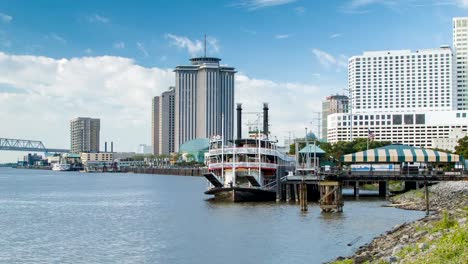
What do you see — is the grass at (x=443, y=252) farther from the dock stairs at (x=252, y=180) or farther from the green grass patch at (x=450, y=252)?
the dock stairs at (x=252, y=180)

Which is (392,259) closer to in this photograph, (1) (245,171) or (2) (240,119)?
(1) (245,171)

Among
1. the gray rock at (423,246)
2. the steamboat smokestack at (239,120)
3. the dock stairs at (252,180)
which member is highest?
the steamboat smokestack at (239,120)

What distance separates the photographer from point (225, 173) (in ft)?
297

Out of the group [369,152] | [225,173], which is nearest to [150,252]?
[225,173]

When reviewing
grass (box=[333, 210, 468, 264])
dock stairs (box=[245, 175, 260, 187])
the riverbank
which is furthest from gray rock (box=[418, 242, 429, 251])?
dock stairs (box=[245, 175, 260, 187])

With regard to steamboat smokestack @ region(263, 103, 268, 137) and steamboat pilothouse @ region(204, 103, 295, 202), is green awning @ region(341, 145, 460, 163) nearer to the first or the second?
steamboat smokestack @ region(263, 103, 268, 137)

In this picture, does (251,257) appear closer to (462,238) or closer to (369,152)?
(462,238)

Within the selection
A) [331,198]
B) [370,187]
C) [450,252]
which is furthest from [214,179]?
[450,252]

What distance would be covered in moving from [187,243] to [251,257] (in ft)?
27.1

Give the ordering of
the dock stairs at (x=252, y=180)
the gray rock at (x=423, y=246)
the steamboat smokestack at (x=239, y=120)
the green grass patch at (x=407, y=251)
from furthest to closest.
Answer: the steamboat smokestack at (x=239, y=120)
the dock stairs at (x=252, y=180)
the gray rock at (x=423, y=246)
the green grass patch at (x=407, y=251)

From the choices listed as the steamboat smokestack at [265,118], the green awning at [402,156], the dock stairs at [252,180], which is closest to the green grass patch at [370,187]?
the green awning at [402,156]

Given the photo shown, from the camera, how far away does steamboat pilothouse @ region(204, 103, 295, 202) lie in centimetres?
8806

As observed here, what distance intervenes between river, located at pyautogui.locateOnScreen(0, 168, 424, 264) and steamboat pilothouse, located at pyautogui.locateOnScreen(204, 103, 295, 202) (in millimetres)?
2651

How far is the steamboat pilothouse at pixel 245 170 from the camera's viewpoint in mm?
88062
